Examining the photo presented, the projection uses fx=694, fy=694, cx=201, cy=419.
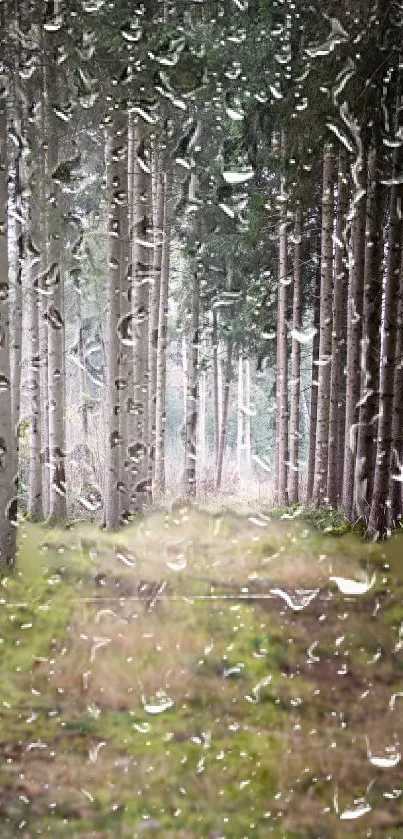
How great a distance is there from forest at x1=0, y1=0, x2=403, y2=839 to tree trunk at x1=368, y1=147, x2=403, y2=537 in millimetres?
16

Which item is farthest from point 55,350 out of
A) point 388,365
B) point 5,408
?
point 388,365

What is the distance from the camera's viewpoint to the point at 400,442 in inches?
169

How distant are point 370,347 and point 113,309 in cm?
184

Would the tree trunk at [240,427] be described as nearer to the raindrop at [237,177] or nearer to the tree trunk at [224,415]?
the tree trunk at [224,415]

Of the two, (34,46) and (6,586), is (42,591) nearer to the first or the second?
(6,586)

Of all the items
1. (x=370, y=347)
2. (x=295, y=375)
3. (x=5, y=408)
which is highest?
(x=370, y=347)

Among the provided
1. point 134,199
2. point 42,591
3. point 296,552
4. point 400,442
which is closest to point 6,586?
point 42,591

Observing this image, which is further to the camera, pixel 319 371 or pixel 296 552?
pixel 319 371

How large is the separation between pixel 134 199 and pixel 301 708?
3727mm

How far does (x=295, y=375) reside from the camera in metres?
4.80

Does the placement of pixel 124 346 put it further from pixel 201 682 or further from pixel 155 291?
pixel 201 682

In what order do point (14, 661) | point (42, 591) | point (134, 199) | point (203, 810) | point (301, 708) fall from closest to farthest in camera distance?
1. point (203, 810)
2. point (301, 708)
3. point (14, 661)
4. point (42, 591)
5. point (134, 199)

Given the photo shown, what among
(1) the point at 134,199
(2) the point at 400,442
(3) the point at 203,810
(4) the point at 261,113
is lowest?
(3) the point at 203,810

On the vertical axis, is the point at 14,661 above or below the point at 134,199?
below
